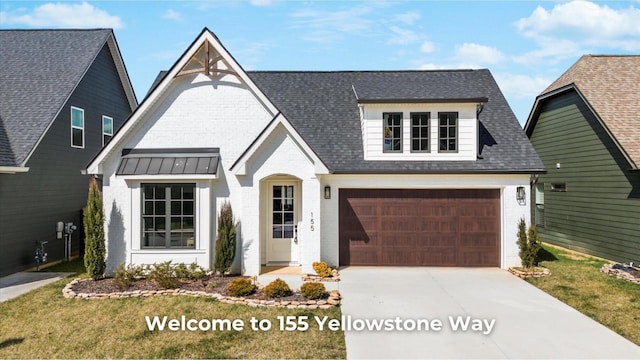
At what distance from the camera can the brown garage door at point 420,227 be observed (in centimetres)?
1254

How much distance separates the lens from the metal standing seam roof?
36.5ft

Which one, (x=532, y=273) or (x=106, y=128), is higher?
(x=106, y=128)

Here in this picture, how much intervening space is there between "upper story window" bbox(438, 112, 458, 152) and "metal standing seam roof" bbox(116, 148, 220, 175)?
700cm

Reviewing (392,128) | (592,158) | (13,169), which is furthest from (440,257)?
(13,169)

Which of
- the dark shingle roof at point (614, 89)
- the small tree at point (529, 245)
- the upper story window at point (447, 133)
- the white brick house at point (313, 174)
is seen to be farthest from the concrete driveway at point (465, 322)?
the dark shingle roof at point (614, 89)

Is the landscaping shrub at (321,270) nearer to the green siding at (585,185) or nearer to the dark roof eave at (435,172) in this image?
the dark roof eave at (435,172)

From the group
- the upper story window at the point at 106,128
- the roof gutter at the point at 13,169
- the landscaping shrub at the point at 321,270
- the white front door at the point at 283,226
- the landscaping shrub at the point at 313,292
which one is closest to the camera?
the landscaping shrub at the point at 313,292

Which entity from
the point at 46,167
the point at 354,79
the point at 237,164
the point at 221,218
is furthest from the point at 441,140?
the point at 46,167

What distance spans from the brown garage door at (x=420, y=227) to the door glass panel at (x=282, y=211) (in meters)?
1.61

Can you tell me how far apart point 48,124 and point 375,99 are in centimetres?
1059

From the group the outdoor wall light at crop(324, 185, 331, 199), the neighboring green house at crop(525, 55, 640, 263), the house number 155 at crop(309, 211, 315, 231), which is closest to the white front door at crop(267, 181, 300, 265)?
the outdoor wall light at crop(324, 185, 331, 199)

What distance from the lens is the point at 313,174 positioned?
1125cm

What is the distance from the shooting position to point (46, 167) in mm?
13312

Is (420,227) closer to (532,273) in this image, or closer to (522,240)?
(522,240)
